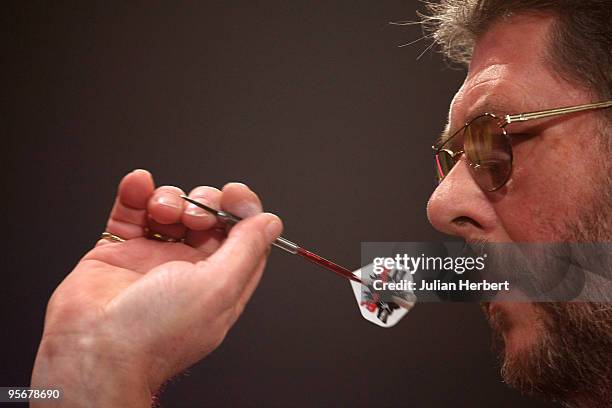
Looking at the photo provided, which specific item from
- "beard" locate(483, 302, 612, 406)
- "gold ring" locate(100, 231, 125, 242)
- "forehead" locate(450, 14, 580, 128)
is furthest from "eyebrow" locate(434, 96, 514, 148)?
"gold ring" locate(100, 231, 125, 242)

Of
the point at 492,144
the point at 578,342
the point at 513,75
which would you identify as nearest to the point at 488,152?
the point at 492,144

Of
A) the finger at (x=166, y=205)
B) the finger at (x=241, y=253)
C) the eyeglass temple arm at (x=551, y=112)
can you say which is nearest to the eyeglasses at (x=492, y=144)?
the eyeglass temple arm at (x=551, y=112)

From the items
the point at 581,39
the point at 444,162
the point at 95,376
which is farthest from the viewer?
the point at 444,162

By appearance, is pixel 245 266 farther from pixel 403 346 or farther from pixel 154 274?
pixel 403 346

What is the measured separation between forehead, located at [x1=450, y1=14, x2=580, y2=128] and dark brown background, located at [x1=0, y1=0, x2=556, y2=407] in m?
0.46

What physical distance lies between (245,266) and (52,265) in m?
0.77

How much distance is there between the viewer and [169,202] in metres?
0.73

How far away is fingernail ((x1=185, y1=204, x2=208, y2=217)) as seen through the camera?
2.41 feet

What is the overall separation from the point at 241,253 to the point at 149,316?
121 millimetres

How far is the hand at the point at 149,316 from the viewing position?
2.07 ft

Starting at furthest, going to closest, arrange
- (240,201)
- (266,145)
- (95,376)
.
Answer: (266,145) < (240,201) < (95,376)

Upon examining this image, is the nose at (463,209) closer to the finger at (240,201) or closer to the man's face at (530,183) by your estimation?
the man's face at (530,183)

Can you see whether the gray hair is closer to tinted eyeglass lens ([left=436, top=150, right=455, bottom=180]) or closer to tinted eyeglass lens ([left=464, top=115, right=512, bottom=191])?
tinted eyeglass lens ([left=464, top=115, right=512, bottom=191])

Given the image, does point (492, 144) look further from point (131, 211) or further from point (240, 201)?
point (131, 211)
